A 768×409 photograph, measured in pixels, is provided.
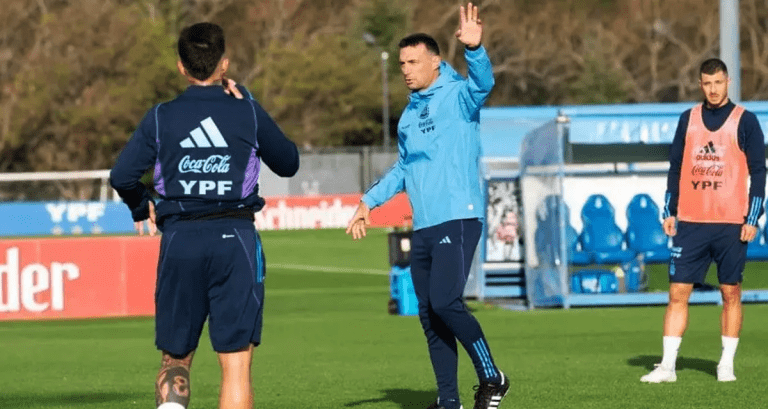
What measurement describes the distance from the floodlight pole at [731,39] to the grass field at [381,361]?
3389 millimetres

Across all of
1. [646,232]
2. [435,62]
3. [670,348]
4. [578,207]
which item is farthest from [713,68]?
[578,207]

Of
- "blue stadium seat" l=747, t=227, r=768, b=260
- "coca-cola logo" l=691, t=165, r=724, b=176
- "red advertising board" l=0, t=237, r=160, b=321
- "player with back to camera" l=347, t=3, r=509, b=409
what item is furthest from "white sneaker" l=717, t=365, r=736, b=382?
"blue stadium seat" l=747, t=227, r=768, b=260

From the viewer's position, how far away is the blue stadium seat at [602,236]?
792 inches

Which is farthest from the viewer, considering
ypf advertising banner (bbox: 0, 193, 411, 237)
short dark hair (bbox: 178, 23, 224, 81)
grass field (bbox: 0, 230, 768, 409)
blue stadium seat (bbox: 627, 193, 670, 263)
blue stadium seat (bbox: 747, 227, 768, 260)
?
ypf advertising banner (bbox: 0, 193, 411, 237)

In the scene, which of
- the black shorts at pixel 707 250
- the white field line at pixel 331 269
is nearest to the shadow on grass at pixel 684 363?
the black shorts at pixel 707 250

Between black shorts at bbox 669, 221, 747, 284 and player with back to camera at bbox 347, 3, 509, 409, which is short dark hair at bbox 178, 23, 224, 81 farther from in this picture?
black shorts at bbox 669, 221, 747, 284

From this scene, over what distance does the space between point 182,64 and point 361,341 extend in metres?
9.03

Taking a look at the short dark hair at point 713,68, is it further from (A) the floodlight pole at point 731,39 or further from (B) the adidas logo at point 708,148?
(A) the floodlight pole at point 731,39

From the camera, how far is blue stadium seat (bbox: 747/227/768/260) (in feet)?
66.6

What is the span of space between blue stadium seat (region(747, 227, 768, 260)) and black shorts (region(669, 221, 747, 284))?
9.45 meters

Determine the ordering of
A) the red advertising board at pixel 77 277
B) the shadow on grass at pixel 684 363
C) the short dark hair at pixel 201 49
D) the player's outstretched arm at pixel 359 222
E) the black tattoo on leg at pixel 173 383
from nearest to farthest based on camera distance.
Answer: the short dark hair at pixel 201 49, the black tattoo on leg at pixel 173 383, the player's outstretched arm at pixel 359 222, the shadow on grass at pixel 684 363, the red advertising board at pixel 77 277

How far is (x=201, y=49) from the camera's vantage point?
691 cm

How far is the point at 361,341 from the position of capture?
15.9 metres

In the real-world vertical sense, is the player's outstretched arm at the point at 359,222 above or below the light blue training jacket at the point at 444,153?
below
